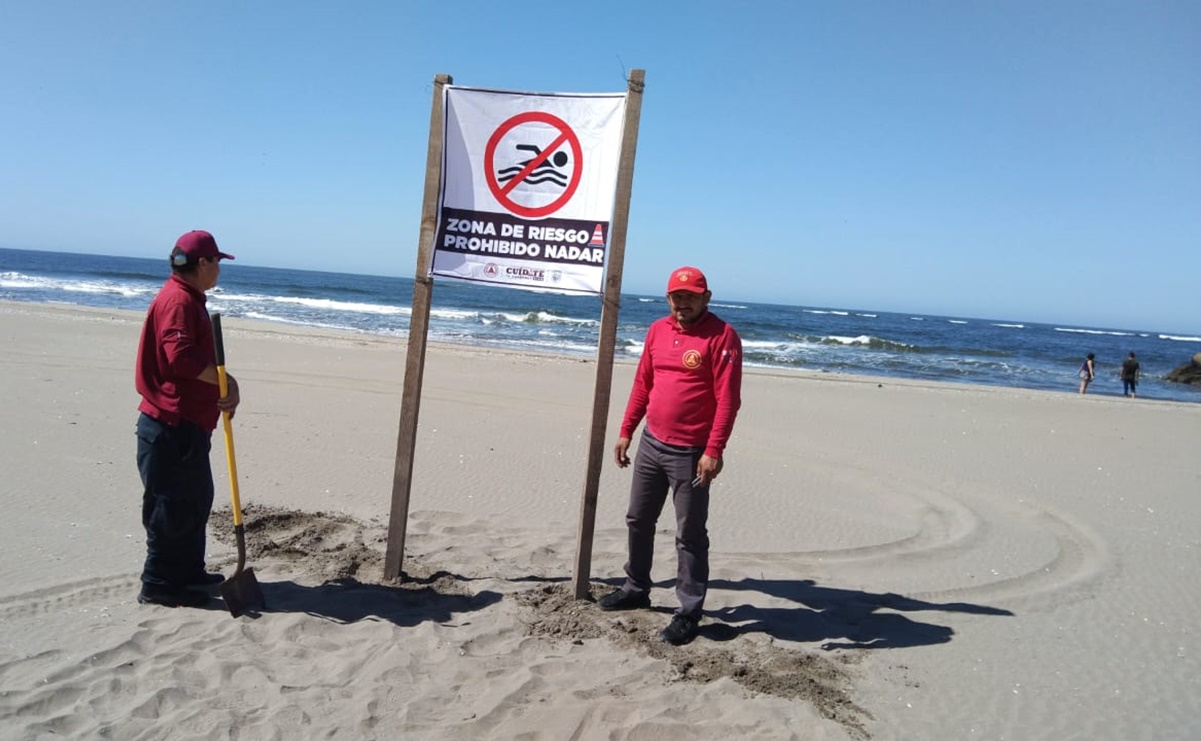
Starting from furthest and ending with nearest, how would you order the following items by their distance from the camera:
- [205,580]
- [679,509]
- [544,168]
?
1. [544,168]
2. [205,580]
3. [679,509]

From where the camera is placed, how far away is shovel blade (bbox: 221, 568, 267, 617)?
13.6ft

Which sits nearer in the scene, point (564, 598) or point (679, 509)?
point (679, 509)

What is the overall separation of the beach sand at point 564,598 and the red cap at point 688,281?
1.89 m

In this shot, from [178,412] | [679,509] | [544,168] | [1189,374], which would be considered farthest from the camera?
[1189,374]

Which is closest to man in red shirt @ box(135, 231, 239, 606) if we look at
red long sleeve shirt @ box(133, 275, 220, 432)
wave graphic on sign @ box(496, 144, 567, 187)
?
red long sleeve shirt @ box(133, 275, 220, 432)

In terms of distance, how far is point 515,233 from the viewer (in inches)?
185

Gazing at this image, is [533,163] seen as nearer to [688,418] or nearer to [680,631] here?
[688,418]

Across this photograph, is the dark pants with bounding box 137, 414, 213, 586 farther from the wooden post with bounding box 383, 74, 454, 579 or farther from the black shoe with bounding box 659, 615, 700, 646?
the black shoe with bounding box 659, 615, 700, 646

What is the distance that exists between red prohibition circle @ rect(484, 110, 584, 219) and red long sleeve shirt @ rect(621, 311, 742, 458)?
0.98 m

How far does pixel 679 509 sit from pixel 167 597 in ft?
9.17

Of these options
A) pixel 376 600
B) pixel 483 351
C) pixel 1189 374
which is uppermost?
pixel 1189 374

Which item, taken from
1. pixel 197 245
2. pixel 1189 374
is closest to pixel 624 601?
pixel 197 245

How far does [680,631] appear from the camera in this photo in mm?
4234

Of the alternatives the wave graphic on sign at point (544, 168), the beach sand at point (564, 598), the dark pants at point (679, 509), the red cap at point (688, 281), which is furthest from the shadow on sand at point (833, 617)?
the wave graphic on sign at point (544, 168)
